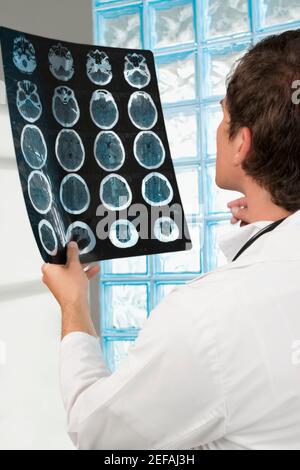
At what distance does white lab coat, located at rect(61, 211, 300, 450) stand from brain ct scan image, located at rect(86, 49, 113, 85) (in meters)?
0.61

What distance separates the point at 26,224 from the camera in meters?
2.25

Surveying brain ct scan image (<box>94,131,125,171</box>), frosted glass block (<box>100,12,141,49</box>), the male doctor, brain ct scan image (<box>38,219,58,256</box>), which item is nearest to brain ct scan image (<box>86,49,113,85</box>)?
brain ct scan image (<box>94,131,125,171</box>)

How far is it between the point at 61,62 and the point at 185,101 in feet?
4.50

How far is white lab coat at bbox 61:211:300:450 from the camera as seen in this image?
71 cm

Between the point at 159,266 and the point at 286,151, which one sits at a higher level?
the point at 286,151

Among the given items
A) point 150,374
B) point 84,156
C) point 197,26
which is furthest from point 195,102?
point 150,374

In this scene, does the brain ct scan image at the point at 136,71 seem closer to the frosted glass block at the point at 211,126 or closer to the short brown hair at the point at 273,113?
the short brown hair at the point at 273,113

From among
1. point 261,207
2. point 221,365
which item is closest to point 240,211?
point 261,207

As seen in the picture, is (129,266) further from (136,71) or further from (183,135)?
(136,71)

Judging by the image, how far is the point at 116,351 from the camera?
8.55 ft

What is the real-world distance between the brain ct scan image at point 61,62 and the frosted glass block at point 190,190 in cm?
134

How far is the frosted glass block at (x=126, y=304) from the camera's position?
8.43 feet
